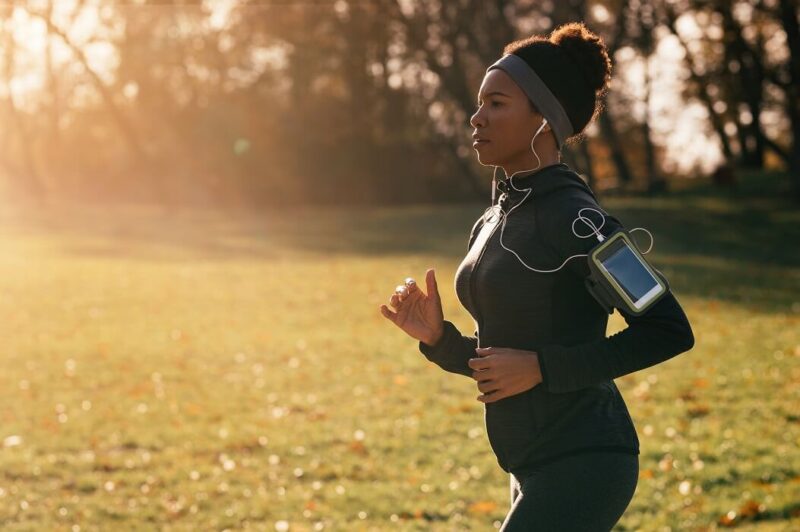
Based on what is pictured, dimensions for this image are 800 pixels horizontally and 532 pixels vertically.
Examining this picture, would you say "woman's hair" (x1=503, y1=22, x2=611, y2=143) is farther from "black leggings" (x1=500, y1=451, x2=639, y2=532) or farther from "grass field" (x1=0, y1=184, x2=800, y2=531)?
"grass field" (x1=0, y1=184, x2=800, y2=531)

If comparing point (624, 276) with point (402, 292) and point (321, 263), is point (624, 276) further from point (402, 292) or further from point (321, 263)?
point (321, 263)

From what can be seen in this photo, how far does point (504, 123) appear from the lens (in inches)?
121

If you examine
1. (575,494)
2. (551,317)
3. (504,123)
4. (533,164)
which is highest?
(504,123)

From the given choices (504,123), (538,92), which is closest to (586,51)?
(538,92)

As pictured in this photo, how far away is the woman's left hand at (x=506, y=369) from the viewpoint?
9.52ft

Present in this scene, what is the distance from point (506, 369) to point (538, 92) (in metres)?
0.80

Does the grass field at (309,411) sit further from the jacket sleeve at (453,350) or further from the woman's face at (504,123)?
the woman's face at (504,123)

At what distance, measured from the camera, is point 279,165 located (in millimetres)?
54562

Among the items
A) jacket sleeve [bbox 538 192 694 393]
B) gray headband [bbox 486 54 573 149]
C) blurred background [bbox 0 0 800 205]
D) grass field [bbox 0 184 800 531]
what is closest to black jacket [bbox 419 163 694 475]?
jacket sleeve [bbox 538 192 694 393]

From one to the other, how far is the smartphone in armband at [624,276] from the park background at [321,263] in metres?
4.19

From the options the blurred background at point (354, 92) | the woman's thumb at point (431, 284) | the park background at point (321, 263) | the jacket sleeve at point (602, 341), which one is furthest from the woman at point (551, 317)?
the blurred background at point (354, 92)

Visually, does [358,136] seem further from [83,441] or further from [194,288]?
[83,441]

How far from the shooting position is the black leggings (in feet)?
9.67

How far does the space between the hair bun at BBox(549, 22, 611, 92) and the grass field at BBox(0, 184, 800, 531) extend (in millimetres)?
4206
